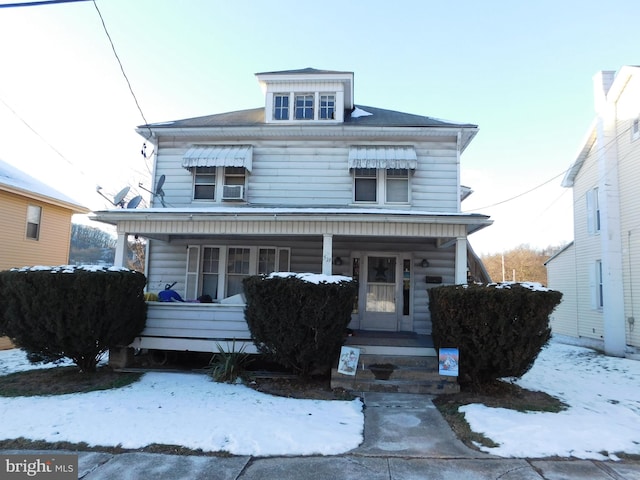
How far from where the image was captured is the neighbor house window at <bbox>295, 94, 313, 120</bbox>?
11.2 metres

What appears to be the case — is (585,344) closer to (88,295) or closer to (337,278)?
(337,278)

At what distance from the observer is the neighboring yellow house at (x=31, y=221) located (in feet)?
43.7

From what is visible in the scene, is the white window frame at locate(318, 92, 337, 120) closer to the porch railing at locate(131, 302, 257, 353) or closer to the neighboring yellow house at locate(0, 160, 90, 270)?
the porch railing at locate(131, 302, 257, 353)

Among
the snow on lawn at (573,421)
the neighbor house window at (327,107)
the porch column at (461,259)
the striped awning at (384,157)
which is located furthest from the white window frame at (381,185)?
the snow on lawn at (573,421)

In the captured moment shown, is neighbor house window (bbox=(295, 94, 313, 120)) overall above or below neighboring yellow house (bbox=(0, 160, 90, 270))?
above

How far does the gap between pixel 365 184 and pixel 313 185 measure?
134cm

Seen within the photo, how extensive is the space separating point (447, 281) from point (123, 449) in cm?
791

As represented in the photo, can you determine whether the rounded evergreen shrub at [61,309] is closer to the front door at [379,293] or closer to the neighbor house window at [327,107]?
the front door at [379,293]

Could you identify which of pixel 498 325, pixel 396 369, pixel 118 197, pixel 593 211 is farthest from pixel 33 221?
pixel 593 211

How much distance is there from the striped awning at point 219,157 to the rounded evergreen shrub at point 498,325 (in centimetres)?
626

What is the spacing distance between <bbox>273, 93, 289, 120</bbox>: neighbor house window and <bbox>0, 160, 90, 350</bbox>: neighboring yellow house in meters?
8.90

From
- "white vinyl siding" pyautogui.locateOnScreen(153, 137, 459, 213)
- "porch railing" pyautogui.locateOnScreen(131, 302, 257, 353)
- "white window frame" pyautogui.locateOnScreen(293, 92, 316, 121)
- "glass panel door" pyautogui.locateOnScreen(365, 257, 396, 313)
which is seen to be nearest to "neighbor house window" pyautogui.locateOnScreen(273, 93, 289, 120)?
"white window frame" pyautogui.locateOnScreen(293, 92, 316, 121)

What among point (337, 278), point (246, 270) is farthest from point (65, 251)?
point (337, 278)

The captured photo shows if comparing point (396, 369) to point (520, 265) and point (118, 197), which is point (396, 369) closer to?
point (118, 197)
